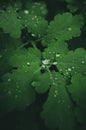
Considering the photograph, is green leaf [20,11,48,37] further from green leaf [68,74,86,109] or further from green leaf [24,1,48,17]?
green leaf [68,74,86,109]

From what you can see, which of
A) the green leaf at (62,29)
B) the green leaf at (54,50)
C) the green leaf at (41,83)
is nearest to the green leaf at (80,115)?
the green leaf at (41,83)

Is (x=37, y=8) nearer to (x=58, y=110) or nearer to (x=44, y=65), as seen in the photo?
(x=44, y=65)

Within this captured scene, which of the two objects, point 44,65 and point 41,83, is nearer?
point 41,83

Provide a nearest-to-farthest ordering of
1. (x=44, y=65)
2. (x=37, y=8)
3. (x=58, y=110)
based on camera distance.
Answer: (x=58, y=110), (x=44, y=65), (x=37, y=8)

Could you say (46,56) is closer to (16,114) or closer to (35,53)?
(35,53)

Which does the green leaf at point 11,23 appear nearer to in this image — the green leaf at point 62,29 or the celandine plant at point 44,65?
the celandine plant at point 44,65

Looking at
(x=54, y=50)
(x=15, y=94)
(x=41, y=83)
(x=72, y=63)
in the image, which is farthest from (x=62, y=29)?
(x=15, y=94)

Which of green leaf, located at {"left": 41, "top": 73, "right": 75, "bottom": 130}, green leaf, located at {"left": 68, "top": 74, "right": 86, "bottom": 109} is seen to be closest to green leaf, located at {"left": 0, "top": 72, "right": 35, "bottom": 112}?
green leaf, located at {"left": 41, "top": 73, "right": 75, "bottom": 130}
